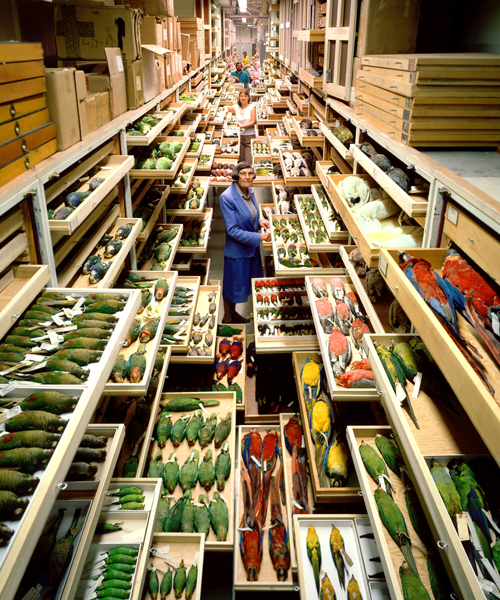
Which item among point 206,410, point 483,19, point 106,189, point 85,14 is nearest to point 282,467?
point 206,410

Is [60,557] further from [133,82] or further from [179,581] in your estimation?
[133,82]

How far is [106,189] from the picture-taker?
2.52 meters

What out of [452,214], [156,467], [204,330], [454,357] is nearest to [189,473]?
[156,467]

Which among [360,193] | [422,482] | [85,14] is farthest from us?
[85,14]

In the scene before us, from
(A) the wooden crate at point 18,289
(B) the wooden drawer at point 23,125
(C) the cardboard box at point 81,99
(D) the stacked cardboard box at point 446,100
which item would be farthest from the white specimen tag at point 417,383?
(C) the cardboard box at point 81,99

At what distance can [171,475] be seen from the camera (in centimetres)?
266

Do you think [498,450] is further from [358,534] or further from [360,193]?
[360,193]

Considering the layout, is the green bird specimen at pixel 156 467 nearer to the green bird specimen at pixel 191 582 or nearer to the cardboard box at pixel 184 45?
the green bird specimen at pixel 191 582

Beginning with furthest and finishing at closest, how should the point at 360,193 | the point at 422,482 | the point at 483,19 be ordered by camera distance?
1. the point at 360,193
2. the point at 483,19
3. the point at 422,482

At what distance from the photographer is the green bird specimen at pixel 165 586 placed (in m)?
2.05

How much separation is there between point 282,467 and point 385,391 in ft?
4.62

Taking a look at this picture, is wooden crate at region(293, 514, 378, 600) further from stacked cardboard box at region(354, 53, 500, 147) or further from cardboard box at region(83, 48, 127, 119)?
cardboard box at region(83, 48, 127, 119)

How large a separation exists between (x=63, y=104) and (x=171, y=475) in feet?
6.90

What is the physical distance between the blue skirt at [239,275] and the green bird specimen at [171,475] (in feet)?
7.51
